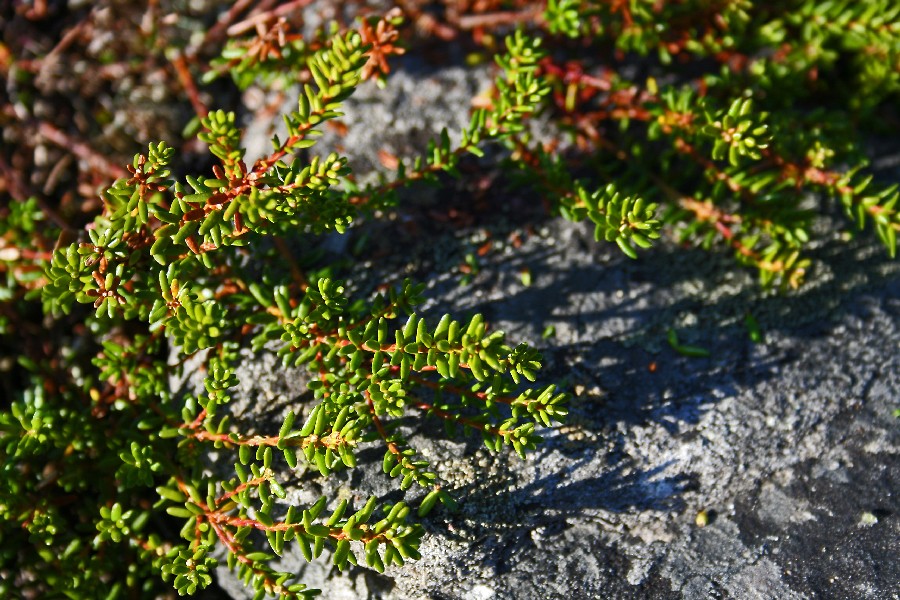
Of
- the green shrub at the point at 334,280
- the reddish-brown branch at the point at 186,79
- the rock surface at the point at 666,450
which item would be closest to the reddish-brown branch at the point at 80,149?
the green shrub at the point at 334,280

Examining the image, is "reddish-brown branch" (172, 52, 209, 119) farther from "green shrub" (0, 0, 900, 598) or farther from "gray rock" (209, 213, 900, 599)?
"gray rock" (209, 213, 900, 599)

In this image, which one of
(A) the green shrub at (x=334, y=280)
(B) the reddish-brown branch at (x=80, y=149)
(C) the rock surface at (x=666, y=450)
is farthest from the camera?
(B) the reddish-brown branch at (x=80, y=149)

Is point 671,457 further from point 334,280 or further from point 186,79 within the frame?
point 186,79

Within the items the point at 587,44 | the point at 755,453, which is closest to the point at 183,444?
the point at 755,453

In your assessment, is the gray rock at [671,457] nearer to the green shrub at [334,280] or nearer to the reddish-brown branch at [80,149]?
the green shrub at [334,280]

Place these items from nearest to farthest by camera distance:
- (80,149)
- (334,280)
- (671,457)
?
(671,457), (334,280), (80,149)

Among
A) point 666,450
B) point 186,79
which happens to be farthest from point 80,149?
point 666,450

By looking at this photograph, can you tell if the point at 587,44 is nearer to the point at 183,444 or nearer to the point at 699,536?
the point at 699,536
